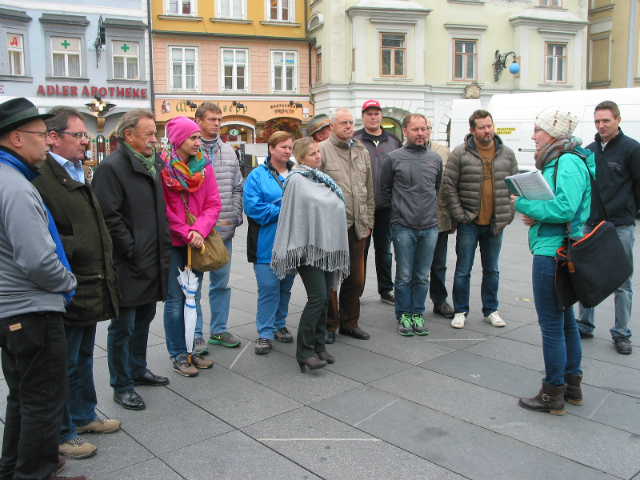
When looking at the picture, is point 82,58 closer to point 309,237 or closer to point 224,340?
point 224,340

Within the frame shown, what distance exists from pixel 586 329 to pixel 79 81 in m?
23.5

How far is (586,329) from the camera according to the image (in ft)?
17.3

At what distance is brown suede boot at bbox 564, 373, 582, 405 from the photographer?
389 centimetres

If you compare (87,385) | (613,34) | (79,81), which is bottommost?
(87,385)

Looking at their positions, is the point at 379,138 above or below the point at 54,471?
above

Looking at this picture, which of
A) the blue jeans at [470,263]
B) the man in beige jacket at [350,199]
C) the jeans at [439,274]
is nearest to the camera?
the man in beige jacket at [350,199]

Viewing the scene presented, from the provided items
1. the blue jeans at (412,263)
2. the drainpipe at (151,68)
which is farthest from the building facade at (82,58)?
the blue jeans at (412,263)

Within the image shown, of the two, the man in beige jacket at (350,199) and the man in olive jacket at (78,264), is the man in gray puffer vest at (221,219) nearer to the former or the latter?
the man in beige jacket at (350,199)

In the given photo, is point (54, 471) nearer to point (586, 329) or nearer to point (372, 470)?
point (372, 470)

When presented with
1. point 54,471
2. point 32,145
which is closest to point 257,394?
point 54,471

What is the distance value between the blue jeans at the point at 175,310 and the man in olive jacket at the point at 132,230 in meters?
0.38

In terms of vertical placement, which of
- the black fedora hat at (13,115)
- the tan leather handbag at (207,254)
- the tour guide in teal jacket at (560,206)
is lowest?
the tan leather handbag at (207,254)

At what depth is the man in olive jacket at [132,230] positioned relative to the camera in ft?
12.3

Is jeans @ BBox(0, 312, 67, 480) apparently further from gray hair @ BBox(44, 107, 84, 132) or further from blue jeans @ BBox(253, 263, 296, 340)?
blue jeans @ BBox(253, 263, 296, 340)
